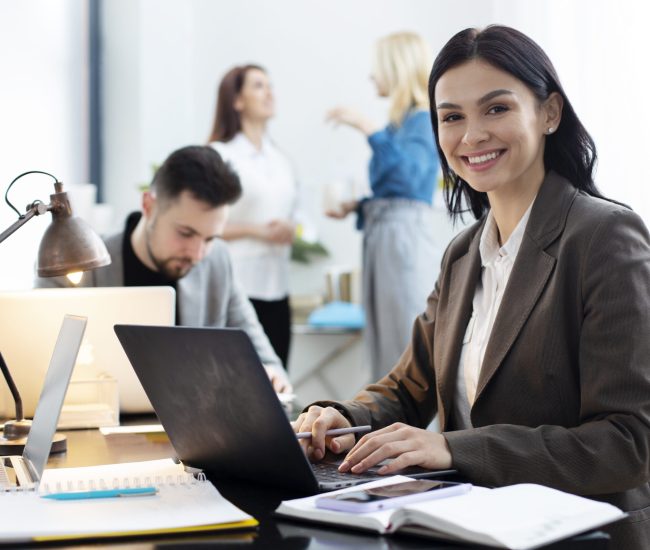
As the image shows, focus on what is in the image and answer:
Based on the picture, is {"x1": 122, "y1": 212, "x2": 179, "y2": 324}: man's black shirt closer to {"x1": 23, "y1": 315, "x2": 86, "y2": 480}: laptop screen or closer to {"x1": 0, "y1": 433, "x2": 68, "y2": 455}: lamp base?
{"x1": 0, "y1": 433, "x2": 68, "y2": 455}: lamp base

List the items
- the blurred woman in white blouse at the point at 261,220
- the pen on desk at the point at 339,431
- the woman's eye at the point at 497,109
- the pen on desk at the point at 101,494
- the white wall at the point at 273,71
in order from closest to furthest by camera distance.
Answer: the pen on desk at the point at 101,494, the pen on desk at the point at 339,431, the woman's eye at the point at 497,109, the blurred woman in white blouse at the point at 261,220, the white wall at the point at 273,71

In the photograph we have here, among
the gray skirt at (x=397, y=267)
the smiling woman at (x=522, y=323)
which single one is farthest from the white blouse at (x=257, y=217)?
the smiling woman at (x=522, y=323)

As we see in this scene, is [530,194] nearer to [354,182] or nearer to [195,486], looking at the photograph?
[195,486]

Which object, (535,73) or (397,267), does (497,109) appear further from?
(397,267)

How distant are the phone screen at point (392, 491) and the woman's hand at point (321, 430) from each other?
0.28 meters

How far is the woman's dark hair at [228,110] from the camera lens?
13.8ft

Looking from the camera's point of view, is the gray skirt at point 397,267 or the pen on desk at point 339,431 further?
the gray skirt at point 397,267

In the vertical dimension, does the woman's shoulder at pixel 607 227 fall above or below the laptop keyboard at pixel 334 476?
above

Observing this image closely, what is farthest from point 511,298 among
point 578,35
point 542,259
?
point 578,35

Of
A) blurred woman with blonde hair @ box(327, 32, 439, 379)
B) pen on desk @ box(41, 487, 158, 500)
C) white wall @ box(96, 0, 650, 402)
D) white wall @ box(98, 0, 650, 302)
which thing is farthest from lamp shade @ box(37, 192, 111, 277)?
white wall @ box(98, 0, 650, 302)

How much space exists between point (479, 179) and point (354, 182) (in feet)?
8.61

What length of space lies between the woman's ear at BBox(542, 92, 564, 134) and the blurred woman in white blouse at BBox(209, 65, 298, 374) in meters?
2.40

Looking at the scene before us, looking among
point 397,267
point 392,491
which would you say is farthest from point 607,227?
point 397,267

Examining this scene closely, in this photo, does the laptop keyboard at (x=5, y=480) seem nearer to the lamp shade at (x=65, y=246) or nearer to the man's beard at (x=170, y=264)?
the lamp shade at (x=65, y=246)
